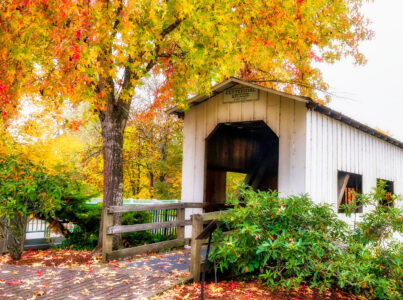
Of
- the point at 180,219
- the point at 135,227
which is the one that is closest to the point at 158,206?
the point at 135,227

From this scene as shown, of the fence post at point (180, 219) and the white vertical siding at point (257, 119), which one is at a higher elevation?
the white vertical siding at point (257, 119)

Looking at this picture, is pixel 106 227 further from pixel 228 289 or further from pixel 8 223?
pixel 228 289

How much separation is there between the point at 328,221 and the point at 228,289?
1.96 meters

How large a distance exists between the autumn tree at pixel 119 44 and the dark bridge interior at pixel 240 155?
2.08 m

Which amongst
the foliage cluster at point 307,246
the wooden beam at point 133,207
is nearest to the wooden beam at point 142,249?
the wooden beam at point 133,207

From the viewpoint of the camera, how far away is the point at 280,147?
838 centimetres

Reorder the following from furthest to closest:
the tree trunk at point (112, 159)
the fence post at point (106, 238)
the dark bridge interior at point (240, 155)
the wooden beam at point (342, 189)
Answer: the dark bridge interior at point (240, 155) → the wooden beam at point (342, 189) → the tree trunk at point (112, 159) → the fence post at point (106, 238)

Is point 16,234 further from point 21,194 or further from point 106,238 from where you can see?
point 106,238

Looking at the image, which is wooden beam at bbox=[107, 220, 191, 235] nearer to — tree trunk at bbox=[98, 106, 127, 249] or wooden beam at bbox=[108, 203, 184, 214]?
wooden beam at bbox=[108, 203, 184, 214]

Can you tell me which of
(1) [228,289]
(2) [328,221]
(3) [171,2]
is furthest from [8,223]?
(2) [328,221]

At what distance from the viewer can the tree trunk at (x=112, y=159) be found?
27.5 feet

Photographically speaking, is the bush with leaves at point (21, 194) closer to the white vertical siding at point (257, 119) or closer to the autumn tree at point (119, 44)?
the autumn tree at point (119, 44)

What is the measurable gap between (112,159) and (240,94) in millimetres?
3452

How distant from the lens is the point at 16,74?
8.03m
